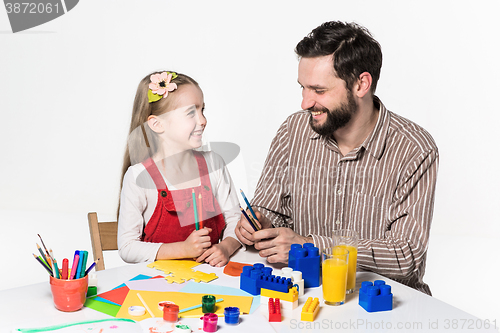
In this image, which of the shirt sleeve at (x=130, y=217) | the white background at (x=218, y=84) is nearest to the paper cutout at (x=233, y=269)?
the shirt sleeve at (x=130, y=217)

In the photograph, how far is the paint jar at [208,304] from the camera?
1052mm

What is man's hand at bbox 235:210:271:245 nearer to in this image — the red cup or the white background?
the red cup

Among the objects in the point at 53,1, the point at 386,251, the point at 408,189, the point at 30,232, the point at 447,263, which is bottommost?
the point at 447,263

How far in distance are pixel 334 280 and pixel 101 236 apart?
78cm

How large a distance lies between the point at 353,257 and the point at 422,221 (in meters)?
0.41

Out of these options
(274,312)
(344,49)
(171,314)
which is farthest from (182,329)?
(344,49)

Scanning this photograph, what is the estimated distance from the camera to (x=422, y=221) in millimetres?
1484

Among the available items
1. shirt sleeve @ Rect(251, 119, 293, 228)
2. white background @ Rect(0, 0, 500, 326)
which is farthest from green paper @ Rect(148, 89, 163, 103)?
white background @ Rect(0, 0, 500, 326)

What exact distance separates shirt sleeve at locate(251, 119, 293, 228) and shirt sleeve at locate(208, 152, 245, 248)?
0.14m

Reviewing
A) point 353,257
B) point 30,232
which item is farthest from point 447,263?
point 30,232

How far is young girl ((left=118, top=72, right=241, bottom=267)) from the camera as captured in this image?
1.49 m

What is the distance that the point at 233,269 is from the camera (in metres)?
1.33

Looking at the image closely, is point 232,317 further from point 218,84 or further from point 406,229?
point 218,84

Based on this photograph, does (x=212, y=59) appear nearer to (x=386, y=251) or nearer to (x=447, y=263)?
(x=447, y=263)
